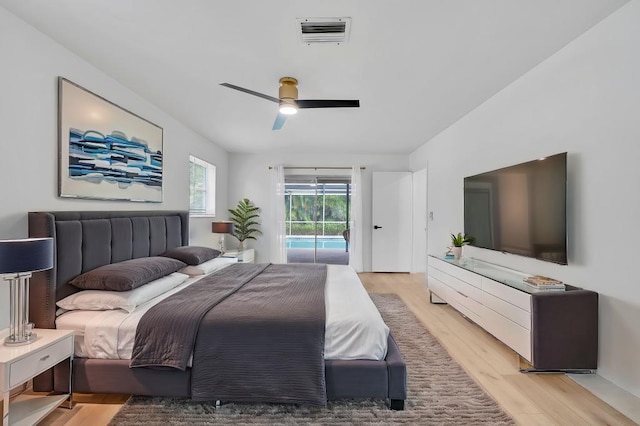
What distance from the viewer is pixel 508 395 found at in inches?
82.6

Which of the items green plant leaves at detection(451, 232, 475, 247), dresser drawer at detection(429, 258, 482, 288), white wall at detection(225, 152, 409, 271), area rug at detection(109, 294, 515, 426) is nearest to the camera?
area rug at detection(109, 294, 515, 426)

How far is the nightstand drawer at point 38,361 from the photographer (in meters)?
1.56

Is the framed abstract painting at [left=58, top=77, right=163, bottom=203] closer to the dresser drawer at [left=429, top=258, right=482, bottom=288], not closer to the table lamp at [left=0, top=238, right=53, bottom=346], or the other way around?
the table lamp at [left=0, top=238, right=53, bottom=346]

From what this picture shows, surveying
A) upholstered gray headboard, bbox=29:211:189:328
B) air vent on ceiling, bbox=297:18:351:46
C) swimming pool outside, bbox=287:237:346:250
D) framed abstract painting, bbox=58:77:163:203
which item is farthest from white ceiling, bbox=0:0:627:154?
swimming pool outside, bbox=287:237:346:250

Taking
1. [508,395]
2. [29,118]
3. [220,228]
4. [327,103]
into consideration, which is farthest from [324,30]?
[220,228]

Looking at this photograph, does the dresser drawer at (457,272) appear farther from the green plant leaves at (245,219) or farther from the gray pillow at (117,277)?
the green plant leaves at (245,219)

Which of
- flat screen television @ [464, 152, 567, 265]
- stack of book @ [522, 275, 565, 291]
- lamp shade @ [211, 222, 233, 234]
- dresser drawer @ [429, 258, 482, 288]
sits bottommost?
dresser drawer @ [429, 258, 482, 288]

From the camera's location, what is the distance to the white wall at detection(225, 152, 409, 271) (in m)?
6.41

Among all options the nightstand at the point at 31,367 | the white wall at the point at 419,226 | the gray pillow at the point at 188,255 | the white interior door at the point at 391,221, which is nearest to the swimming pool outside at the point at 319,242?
the white interior door at the point at 391,221

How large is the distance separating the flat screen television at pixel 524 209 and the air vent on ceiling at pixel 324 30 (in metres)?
1.81

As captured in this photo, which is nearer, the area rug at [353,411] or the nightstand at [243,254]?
the area rug at [353,411]

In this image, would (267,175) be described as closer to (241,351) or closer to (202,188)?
(202,188)

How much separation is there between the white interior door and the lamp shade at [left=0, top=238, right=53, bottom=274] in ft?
17.3

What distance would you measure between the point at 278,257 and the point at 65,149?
4.25 meters
